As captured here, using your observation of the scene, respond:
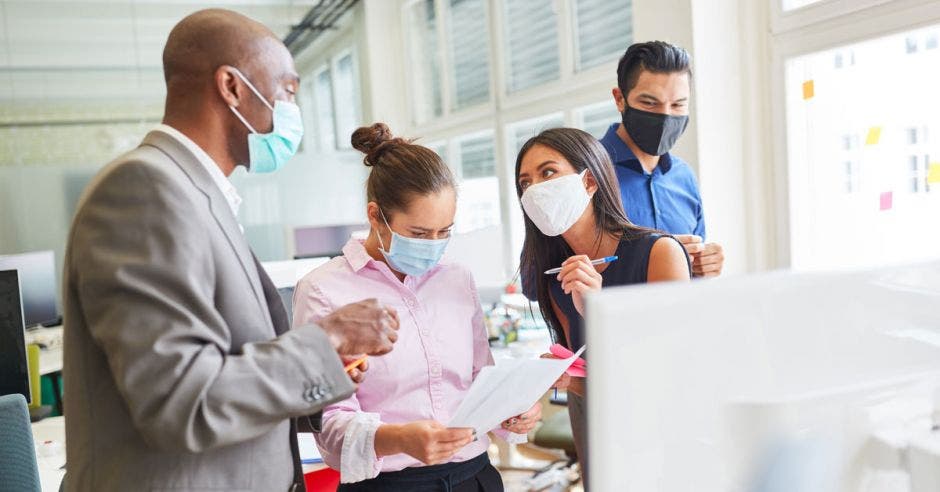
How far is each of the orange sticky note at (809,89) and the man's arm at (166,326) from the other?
2434mm

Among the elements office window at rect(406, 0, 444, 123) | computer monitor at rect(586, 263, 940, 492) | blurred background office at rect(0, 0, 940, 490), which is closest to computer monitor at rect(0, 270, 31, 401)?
blurred background office at rect(0, 0, 940, 490)

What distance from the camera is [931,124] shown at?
7.75 feet

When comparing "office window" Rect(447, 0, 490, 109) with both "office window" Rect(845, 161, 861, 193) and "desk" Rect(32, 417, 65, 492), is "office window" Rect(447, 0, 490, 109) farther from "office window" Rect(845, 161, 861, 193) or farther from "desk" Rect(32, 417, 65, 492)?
"desk" Rect(32, 417, 65, 492)

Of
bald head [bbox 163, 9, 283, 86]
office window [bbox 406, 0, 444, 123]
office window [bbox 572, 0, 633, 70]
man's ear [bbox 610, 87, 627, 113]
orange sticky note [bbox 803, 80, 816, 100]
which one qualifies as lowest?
bald head [bbox 163, 9, 283, 86]

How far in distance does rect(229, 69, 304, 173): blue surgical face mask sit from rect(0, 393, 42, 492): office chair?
89cm

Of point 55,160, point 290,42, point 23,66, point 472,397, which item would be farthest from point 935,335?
point 290,42

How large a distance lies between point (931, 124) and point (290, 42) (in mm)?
5670

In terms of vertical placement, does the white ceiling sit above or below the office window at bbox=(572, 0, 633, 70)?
above

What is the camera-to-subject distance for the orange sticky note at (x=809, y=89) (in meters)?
2.72

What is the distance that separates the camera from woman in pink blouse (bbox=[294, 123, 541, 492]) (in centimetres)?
131

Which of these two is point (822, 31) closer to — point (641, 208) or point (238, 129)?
point (641, 208)

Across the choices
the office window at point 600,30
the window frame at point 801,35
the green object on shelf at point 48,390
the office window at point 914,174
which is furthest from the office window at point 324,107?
the office window at point 914,174

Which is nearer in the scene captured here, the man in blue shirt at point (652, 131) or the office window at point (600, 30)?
the man in blue shirt at point (652, 131)

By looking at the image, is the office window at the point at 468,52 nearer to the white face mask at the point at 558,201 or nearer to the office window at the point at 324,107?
the office window at the point at 324,107
